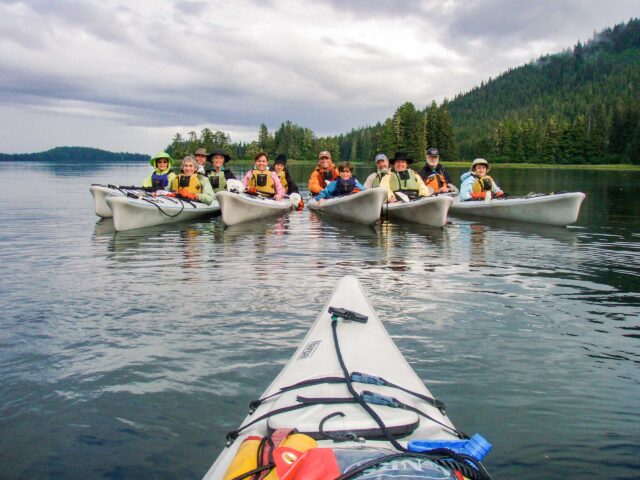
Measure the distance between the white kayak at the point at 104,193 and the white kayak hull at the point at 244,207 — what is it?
2.36 meters

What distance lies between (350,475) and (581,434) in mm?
2555

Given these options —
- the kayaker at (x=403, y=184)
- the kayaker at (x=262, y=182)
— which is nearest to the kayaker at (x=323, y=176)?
the kayaker at (x=262, y=182)

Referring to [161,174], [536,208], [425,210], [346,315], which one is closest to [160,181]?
[161,174]

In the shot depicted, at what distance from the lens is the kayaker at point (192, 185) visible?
51.2ft

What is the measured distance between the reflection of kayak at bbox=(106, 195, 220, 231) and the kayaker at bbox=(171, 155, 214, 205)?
0.72ft

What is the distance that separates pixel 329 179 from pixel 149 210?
698 cm

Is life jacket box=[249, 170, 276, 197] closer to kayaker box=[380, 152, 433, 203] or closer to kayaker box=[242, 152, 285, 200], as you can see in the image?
kayaker box=[242, 152, 285, 200]

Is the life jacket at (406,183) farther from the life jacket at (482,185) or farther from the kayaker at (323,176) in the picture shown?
the kayaker at (323,176)

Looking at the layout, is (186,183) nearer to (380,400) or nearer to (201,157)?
(201,157)

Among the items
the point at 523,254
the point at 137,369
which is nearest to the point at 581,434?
the point at 137,369

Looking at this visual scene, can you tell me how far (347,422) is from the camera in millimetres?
2777

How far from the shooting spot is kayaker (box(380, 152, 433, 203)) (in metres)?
16.0

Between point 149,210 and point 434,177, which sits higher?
point 434,177

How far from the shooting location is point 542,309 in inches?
267
